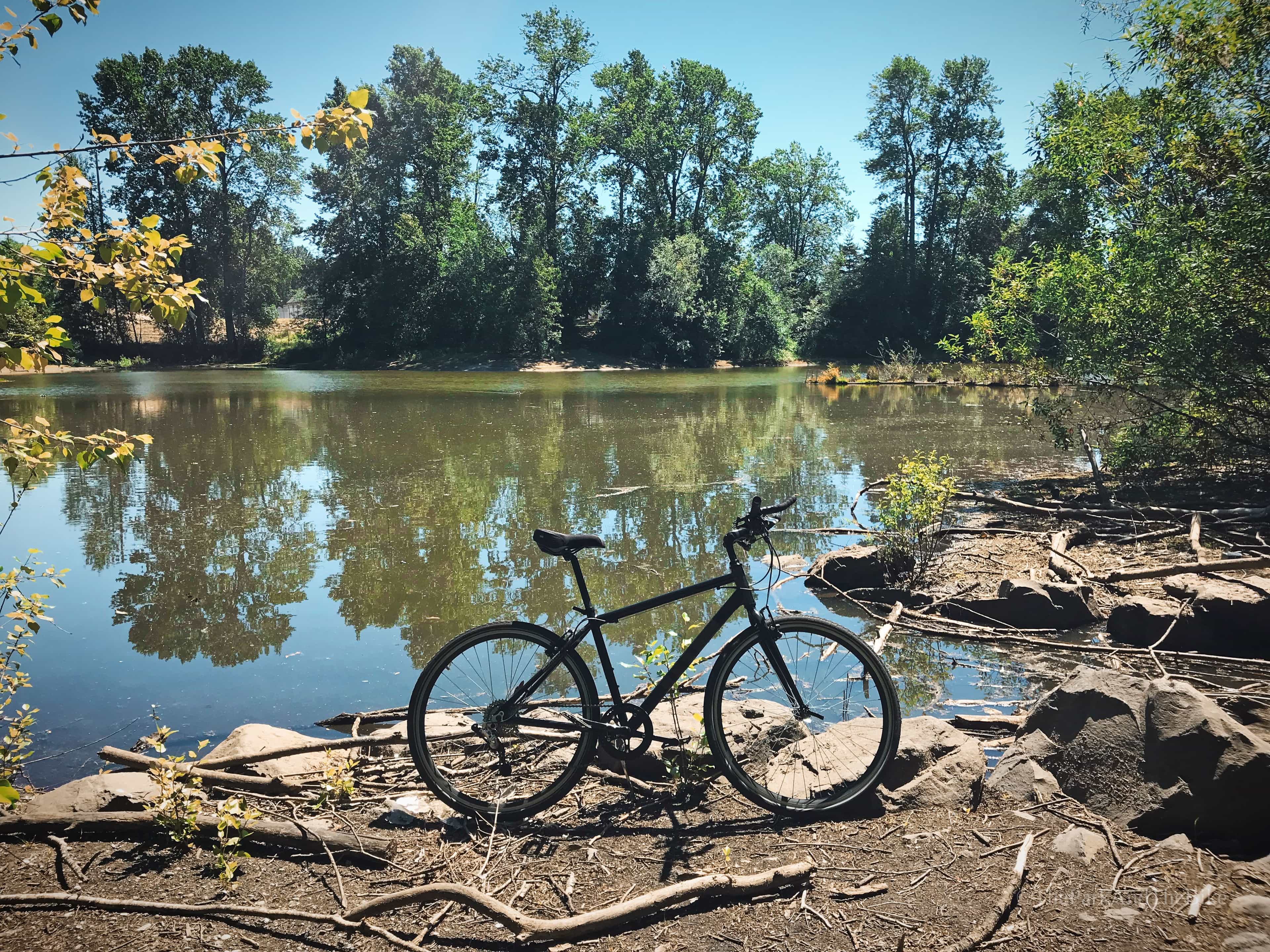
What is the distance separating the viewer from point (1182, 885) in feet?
9.83

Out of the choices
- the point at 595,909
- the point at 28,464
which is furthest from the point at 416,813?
the point at 28,464

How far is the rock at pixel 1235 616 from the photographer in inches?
224

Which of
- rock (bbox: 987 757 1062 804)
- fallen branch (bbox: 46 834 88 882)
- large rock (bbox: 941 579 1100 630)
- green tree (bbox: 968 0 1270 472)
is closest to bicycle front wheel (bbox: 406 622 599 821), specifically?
fallen branch (bbox: 46 834 88 882)

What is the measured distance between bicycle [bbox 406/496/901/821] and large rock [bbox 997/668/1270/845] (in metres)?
→ 0.79

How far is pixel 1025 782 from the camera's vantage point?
3803mm

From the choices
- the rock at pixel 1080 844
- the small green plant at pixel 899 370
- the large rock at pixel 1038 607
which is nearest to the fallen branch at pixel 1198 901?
the rock at pixel 1080 844

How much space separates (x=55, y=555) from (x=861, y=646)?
336 inches

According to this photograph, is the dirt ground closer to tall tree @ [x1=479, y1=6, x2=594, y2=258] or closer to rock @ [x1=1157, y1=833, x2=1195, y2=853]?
rock @ [x1=1157, y1=833, x2=1195, y2=853]

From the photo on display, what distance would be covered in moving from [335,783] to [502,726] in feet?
2.65

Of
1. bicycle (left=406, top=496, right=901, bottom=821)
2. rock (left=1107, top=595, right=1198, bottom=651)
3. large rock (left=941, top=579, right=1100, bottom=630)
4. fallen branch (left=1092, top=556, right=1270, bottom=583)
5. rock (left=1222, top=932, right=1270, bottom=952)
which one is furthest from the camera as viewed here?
fallen branch (left=1092, top=556, right=1270, bottom=583)

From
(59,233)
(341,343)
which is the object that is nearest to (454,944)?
(59,233)

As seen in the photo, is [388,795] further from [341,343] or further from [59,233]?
[341,343]

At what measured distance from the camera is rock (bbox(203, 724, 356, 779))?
4141mm

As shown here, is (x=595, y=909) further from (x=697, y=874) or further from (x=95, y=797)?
(x=95, y=797)
